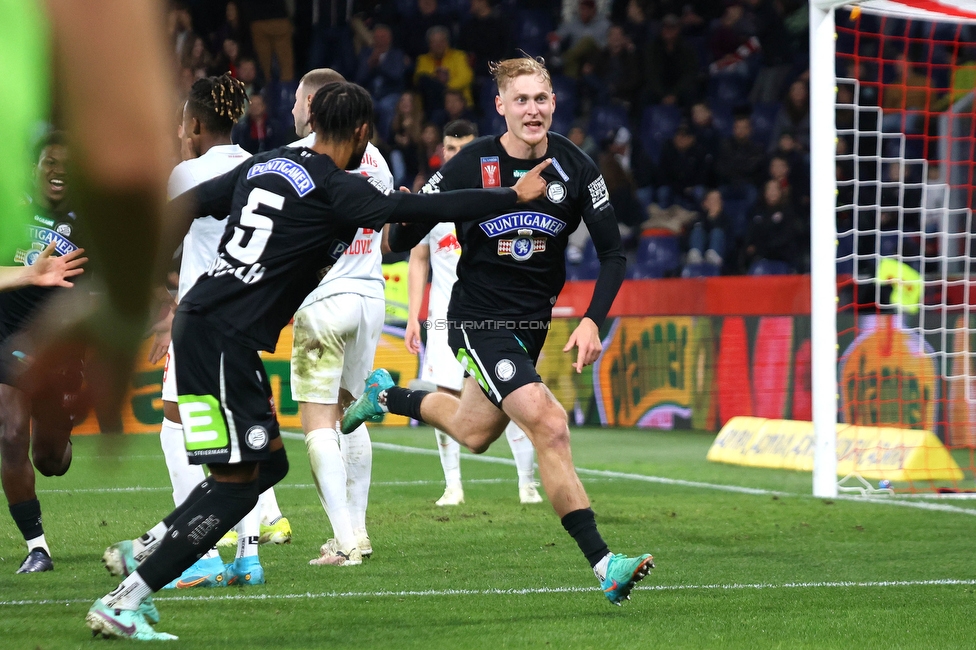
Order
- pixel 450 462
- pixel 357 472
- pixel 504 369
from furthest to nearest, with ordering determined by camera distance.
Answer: pixel 450 462
pixel 357 472
pixel 504 369

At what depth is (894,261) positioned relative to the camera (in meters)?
14.3

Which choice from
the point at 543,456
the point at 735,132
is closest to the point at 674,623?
the point at 543,456

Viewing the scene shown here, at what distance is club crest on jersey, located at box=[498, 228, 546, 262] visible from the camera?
5746 mm

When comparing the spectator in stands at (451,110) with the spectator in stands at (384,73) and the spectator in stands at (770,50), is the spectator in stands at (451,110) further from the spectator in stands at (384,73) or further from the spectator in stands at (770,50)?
the spectator in stands at (770,50)

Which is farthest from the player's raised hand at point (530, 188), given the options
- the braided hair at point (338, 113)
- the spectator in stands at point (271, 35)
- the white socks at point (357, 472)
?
the spectator in stands at point (271, 35)

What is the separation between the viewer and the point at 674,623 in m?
4.79

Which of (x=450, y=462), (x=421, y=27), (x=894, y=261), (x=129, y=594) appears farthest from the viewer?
(x=421, y=27)

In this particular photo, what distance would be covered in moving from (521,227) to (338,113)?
48.7 inches

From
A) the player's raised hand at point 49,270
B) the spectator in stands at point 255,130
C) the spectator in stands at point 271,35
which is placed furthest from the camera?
the spectator in stands at point 271,35

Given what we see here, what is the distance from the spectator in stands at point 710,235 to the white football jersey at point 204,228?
10726 millimetres

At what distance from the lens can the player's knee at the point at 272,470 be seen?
4824mm

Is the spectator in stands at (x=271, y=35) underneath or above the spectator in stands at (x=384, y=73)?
above

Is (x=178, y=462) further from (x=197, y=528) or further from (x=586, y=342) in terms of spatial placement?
(x=586, y=342)

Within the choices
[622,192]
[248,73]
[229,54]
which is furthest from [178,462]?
[248,73]
